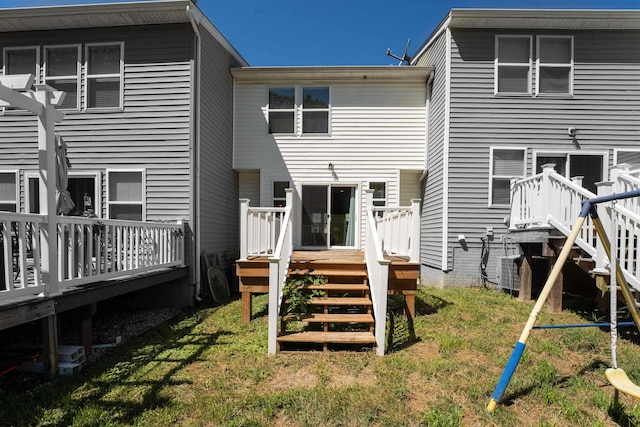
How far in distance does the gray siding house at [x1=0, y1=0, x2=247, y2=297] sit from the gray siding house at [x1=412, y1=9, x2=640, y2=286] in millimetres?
5749

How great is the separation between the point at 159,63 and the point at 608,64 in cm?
1018

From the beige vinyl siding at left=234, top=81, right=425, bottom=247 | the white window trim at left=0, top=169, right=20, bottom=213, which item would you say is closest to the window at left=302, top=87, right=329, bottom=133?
the beige vinyl siding at left=234, top=81, right=425, bottom=247

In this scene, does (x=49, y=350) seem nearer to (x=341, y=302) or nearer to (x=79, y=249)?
(x=79, y=249)

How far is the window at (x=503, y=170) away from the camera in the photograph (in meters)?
7.95

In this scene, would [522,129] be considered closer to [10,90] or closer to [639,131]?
[639,131]

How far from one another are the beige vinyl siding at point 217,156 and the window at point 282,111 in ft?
3.73

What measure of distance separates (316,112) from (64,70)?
5809 millimetres

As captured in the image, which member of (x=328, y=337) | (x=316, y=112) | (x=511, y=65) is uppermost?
(x=511, y=65)

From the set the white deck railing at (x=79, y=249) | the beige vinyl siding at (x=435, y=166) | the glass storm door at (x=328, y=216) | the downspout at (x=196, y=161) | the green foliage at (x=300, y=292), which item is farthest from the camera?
the glass storm door at (x=328, y=216)

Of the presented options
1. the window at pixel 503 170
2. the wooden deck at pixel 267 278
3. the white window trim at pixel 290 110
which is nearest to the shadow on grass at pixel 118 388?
the wooden deck at pixel 267 278

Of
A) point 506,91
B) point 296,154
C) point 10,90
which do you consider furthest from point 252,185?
point 506,91

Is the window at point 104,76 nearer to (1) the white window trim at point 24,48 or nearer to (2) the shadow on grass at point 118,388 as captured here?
(1) the white window trim at point 24,48

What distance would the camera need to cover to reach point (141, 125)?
7199mm

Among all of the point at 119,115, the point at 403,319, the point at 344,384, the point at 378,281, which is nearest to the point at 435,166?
the point at 403,319
